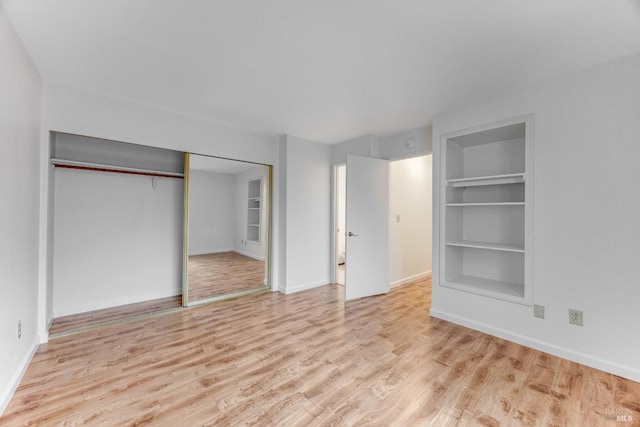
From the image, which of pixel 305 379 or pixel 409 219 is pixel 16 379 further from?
pixel 409 219

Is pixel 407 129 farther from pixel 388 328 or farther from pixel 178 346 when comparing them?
pixel 178 346

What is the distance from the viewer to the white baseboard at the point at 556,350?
6.64 ft

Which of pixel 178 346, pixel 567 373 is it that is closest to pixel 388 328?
pixel 567 373

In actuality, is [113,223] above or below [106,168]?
below

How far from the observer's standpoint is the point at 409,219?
15.1ft

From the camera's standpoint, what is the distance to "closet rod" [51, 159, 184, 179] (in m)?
2.89

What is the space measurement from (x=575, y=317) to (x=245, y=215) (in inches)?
147

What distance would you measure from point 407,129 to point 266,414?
11.7 feet

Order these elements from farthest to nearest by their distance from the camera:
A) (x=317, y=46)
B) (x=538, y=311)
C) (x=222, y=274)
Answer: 1. (x=222, y=274)
2. (x=538, y=311)
3. (x=317, y=46)

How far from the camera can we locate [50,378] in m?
1.95

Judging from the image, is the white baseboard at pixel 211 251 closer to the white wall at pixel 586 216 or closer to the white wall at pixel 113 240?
the white wall at pixel 113 240

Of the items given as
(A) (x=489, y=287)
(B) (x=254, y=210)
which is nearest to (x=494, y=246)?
(A) (x=489, y=287)

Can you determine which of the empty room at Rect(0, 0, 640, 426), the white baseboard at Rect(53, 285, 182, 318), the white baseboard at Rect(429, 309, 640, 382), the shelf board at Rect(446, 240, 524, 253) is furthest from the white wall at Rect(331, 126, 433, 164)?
the white baseboard at Rect(53, 285, 182, 318)

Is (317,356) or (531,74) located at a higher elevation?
(531,74)
